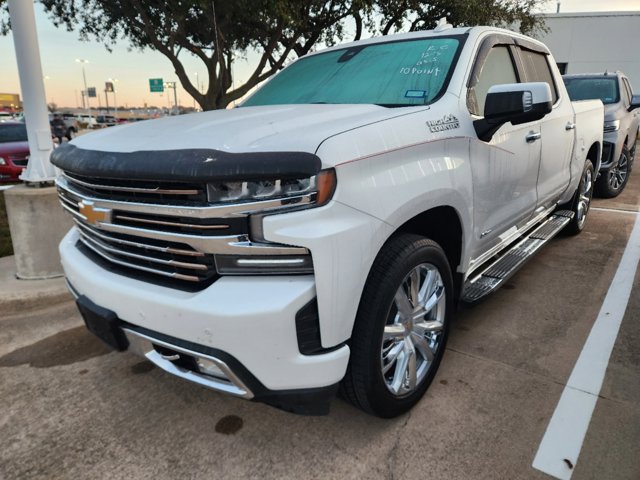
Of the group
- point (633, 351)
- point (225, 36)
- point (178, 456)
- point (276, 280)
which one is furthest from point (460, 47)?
point (225, 36)

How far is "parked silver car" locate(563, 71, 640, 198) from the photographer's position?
277 inches

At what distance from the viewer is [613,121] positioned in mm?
7027

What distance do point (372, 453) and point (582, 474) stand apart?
875mm

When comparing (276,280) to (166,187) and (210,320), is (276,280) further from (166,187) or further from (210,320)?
(166,187)

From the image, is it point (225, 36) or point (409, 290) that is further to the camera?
point (225, 36)

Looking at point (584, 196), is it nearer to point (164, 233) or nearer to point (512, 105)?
point (512, 105)

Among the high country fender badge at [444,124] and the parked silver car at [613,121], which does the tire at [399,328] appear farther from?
the parked silver car at [613,121]

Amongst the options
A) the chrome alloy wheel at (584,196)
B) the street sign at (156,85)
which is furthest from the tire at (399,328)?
the street sign at (156,85)

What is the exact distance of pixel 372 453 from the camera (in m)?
2.15

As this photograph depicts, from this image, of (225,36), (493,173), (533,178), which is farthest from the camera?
(225,36)

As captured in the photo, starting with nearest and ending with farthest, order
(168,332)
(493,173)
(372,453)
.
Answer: (168,332) < (372,453) < (493,173)

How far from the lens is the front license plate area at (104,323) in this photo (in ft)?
6.57

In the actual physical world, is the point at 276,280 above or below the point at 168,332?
above

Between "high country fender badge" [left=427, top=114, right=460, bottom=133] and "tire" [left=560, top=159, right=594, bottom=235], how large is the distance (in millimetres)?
3285
